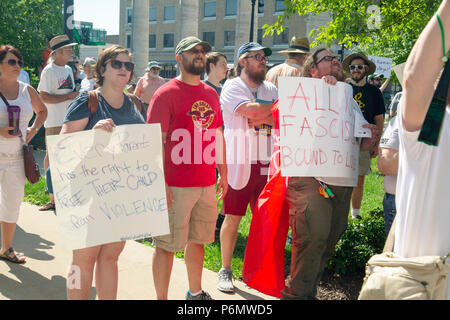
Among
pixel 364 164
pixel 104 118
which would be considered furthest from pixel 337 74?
pixel 364 164

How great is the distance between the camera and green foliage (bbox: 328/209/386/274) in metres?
4.49

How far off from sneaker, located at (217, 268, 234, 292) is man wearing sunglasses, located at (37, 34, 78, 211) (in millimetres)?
3357

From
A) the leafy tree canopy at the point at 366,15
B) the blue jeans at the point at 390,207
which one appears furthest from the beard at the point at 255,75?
the leafy tree canopy at the point at 366,15

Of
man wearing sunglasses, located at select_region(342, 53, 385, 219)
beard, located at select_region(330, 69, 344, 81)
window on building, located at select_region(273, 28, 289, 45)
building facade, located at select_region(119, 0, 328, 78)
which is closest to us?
beard, located at select_region(330, 69, 344, 81)

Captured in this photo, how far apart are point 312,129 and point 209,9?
59683 mm

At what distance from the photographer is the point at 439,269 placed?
6.43ft

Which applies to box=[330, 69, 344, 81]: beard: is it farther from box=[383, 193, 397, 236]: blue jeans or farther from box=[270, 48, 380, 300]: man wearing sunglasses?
box=[383, 193, 397, 236]: blue jeans

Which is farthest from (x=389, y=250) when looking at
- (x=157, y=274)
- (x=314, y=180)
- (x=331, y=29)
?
(x=331, y=29)

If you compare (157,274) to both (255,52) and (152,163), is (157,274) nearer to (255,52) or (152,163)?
(152,163)

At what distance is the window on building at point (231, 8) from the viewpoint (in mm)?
57594

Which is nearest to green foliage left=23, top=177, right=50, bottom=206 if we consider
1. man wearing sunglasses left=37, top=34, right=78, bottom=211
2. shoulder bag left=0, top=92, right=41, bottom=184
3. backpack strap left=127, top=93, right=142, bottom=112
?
man wearing sunglasses left=37, top=34, right=78, bottom=211

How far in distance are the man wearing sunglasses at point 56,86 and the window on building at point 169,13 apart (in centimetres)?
5955

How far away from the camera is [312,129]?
12.0 feet

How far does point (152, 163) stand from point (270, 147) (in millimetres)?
1558
